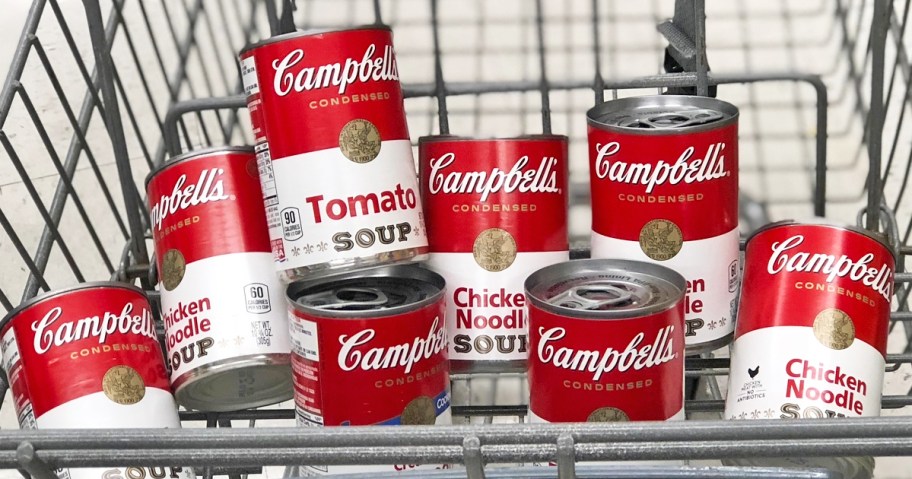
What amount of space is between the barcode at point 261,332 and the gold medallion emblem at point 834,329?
45cm

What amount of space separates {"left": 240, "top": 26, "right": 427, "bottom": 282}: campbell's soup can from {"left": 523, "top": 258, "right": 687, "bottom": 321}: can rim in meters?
0.12

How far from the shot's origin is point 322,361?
2.56 ft

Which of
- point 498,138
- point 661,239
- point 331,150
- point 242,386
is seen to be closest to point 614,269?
point 661,239

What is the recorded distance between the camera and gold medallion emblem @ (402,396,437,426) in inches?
31.1

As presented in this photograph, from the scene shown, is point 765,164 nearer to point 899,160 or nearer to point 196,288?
point 899,160

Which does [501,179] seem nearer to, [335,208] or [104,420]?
[335,208]

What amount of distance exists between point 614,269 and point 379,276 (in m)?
0.20

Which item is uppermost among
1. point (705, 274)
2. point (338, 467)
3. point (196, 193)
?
point (196, 193)

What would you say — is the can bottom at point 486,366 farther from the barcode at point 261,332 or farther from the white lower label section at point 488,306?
the barcode at point 261,332

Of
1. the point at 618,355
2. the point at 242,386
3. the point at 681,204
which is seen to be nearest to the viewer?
the point at 618,355

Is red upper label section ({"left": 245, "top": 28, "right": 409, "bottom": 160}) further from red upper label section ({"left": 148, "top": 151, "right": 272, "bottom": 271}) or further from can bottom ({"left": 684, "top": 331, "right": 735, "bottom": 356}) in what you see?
can bottom ({"left": 684, "top": 331, "right": 735, "bottom": 356})

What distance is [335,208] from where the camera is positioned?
0.84 metres

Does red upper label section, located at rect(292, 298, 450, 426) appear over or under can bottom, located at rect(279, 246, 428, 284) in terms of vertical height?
under

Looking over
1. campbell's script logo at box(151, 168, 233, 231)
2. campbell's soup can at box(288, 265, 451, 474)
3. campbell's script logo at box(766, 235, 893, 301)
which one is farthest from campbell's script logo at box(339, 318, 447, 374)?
campbell's script logo at box(766, 235, 893, 301)
